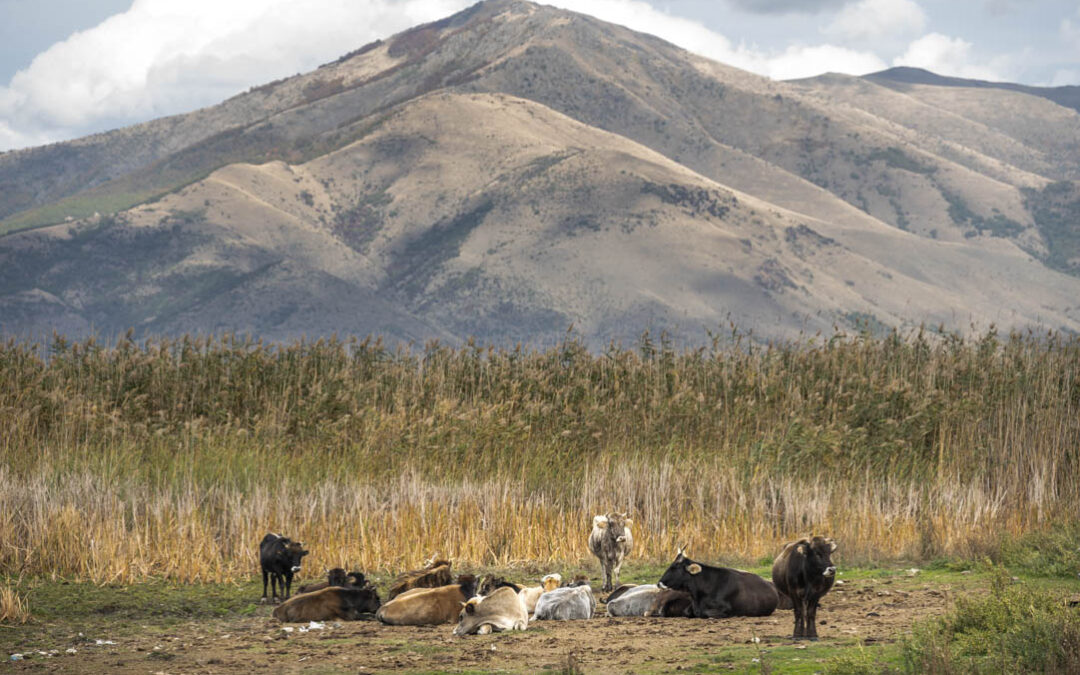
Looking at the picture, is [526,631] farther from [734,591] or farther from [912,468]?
[912,468]

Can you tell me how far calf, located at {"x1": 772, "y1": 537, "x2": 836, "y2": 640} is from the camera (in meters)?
7.78

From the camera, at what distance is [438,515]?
1281 cm

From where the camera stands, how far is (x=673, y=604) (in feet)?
31.2

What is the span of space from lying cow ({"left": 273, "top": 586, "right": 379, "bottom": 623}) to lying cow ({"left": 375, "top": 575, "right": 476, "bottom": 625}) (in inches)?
7.3

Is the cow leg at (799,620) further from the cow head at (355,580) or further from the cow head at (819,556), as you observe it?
the cow head at (355,580)

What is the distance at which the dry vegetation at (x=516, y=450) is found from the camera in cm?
1245

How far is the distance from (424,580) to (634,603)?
1958mm

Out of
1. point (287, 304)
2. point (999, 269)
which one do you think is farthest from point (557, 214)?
point (999, 269)

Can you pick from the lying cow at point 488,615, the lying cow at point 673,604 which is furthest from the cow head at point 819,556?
the lying cow at point 488,615

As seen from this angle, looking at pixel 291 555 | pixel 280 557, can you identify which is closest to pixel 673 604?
pixel 291 555

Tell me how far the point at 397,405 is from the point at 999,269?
7151 inches

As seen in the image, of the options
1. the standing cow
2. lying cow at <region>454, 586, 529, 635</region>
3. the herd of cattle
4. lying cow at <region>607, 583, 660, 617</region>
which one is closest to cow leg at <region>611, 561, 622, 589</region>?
the standing cow

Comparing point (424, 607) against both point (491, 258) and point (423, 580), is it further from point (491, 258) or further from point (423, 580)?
point (491, 258)

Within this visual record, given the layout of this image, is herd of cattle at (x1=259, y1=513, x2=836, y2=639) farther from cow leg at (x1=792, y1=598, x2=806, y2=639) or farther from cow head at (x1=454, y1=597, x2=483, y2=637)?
cow leg at (x1=792, y1=598, x2=806, y2=639)
